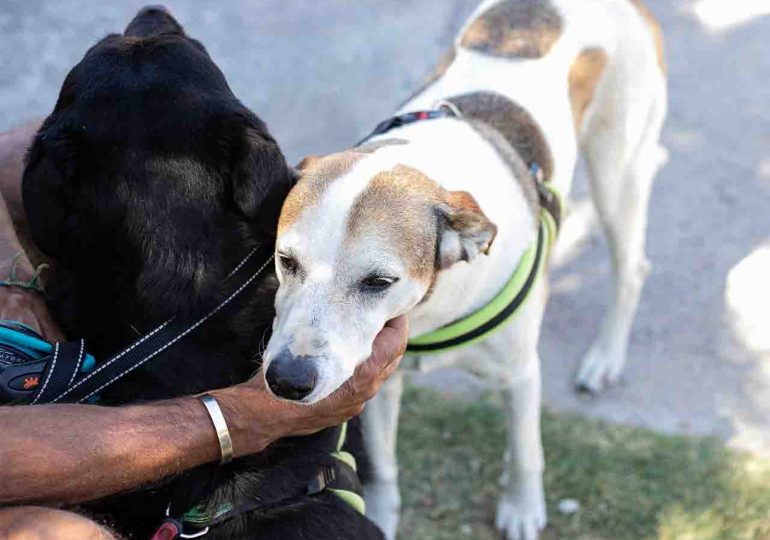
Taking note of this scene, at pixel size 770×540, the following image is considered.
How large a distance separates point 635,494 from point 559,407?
546 millimetres

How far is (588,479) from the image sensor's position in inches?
149

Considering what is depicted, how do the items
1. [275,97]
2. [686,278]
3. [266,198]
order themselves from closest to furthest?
[266,198] < [686,278] < [275,97]

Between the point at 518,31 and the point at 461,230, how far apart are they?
4.17ft

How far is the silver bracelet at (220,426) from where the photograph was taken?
7.12 feet

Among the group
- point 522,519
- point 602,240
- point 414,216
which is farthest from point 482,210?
point 602,240

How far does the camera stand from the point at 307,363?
→ 224 cm

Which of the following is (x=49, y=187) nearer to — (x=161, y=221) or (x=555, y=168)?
(x=161, y=221)

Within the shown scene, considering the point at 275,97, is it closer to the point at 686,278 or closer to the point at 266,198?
the point at 686,278

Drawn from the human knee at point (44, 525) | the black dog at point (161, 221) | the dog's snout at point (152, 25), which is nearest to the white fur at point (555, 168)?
the black dog at point (161, 221)

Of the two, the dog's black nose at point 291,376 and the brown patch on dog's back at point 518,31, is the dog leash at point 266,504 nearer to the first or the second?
the dog's black nose at point 291,376

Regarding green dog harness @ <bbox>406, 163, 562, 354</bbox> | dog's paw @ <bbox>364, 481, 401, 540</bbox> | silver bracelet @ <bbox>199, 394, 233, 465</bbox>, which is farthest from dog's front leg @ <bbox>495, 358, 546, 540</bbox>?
silver bracelet @ <bbox>199, 394, 233, 465</bbox>

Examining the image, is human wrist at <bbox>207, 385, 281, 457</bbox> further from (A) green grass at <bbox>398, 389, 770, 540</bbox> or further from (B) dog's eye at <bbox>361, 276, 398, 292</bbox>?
(A) green grass at <bbox>398, 389, 770, 540</bbox>

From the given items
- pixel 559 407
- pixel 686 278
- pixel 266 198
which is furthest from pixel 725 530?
pixel 266 198

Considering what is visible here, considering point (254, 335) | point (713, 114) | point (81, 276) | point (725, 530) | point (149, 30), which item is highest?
point (149, 30)
